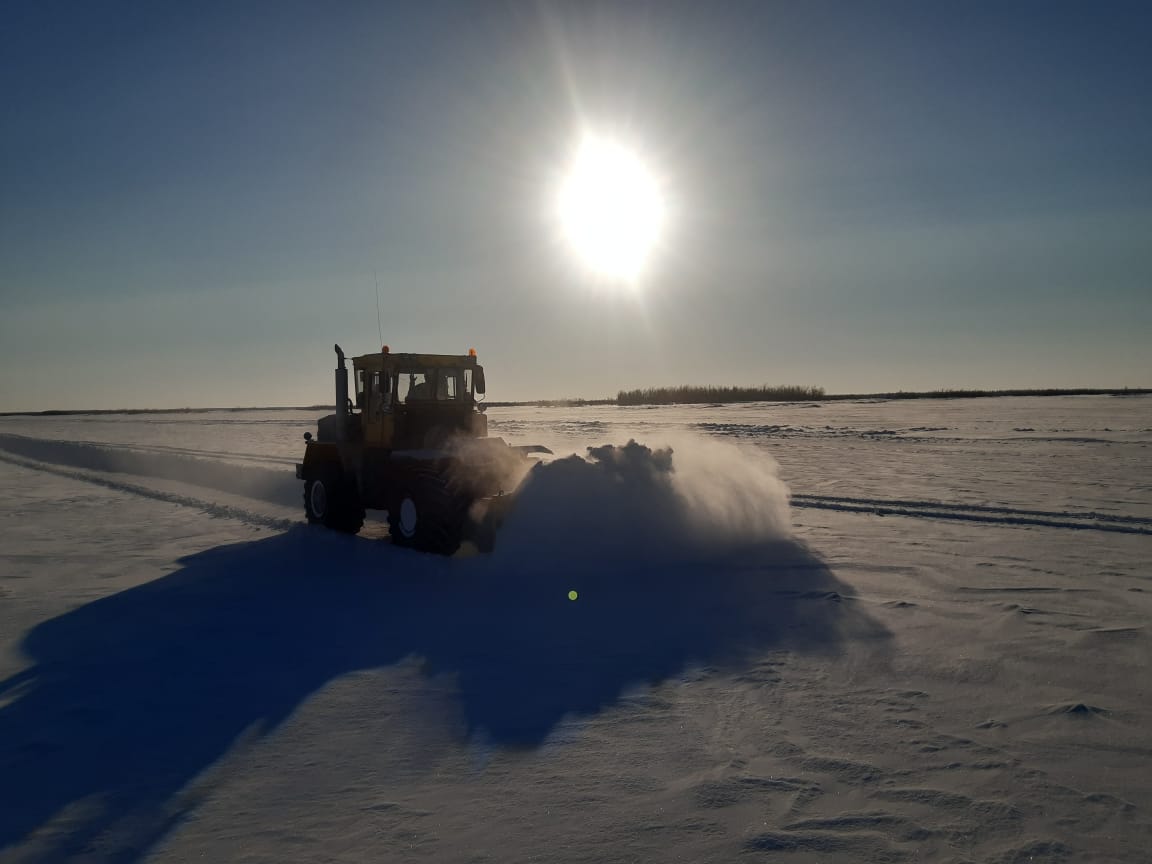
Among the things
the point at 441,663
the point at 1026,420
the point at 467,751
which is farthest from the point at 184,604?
the point at 1026,420

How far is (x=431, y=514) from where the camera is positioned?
33.0 ft

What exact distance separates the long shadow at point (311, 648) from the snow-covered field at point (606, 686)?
0.11 feet

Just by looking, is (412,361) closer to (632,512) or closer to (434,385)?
(434,385)

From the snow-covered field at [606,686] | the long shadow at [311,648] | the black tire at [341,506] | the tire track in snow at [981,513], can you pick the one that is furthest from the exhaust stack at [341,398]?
the tire track in snow at [981,513]

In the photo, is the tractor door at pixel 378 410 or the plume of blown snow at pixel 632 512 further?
the tractor door at pixel 378 410

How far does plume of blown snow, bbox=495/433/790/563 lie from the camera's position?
383 inches

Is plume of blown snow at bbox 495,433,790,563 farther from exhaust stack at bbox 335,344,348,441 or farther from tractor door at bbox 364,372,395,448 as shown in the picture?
exhaust stack at bbox 335,344,348,441

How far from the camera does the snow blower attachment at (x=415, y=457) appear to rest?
32.9 feet

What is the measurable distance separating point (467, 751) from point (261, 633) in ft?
10.7

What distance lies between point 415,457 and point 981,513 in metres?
8.58

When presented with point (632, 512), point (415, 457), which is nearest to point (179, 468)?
point (415, 457)

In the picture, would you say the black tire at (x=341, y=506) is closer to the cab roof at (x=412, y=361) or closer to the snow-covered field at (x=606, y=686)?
the snow-covered field at (x=606, y=686)

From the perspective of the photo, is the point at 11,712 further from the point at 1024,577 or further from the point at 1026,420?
the point at 1026,420

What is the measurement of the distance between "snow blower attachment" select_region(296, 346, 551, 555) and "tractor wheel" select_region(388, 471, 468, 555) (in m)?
0.01
